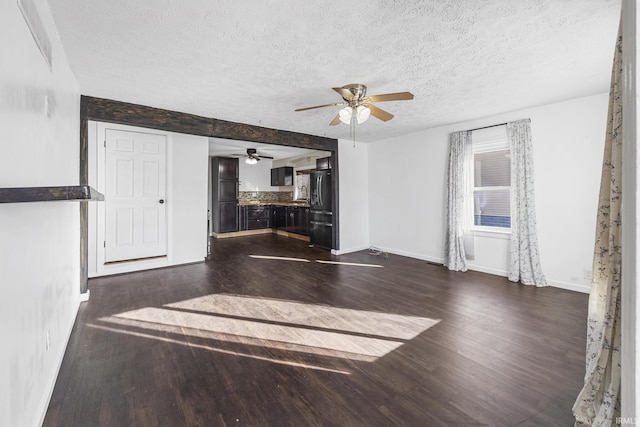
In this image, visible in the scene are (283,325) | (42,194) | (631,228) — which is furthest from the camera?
(283,325)

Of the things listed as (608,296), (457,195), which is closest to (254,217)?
(457,195)

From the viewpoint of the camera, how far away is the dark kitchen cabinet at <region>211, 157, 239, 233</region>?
789 cm

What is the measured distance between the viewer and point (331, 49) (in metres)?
2.28

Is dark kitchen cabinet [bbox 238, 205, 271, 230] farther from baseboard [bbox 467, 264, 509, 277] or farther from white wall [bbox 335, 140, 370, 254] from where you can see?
baseboard [bbox 467, 264, 509, 277]

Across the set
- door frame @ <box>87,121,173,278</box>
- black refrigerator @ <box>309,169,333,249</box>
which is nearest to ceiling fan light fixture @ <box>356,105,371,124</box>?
black refrigerator @ <box>309,169,333,249</box>

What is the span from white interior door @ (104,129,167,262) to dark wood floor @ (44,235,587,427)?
3.83 ft

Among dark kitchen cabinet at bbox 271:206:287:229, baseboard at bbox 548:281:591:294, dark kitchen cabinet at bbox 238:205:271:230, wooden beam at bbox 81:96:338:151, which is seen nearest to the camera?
wooden beam at bbox 81:96:338:151

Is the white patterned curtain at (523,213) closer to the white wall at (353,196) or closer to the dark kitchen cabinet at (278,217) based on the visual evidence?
the white wall at (353,196)

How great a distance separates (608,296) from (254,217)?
8.11 metres

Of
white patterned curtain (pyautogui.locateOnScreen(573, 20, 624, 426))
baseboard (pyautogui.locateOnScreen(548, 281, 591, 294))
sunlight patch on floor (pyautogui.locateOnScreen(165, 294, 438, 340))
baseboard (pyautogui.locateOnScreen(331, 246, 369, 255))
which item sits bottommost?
sunlight patch on floor (pyautogui.locateOnScreen(165, 294, 438, 340))

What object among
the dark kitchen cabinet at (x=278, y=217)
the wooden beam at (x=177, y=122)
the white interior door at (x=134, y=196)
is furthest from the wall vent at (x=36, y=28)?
the dark kitchen cabinet at (x=278, y=217)

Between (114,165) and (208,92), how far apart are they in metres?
2.25

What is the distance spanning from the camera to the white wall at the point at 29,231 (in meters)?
1.10

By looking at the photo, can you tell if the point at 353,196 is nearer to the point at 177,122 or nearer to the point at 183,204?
the point at 183,204
